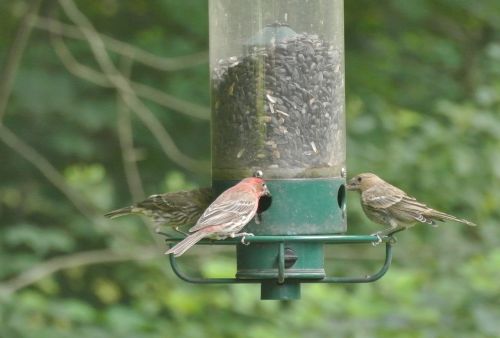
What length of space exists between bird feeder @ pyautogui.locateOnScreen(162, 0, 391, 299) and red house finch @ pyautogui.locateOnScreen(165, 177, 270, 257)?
0.26m

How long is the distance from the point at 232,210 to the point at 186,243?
14.0 inches

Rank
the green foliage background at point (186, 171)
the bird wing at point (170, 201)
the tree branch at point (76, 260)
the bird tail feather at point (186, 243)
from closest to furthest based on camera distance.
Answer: the bird tail feather at point (186, 243)
the bird wing at point (170, 201)
the green foliage background at point (186, 171)
the tree branch at point (76, 260)

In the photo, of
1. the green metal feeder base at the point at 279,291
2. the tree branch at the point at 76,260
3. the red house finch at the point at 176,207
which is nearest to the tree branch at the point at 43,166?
the tree branch at the point at 76,260

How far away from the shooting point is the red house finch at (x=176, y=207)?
→ 363 inches

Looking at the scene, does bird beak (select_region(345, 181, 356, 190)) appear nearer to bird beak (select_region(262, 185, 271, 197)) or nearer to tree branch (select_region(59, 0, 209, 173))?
bird beak (select_region(262, 185, 271, 197))

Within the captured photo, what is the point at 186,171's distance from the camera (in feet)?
42.3

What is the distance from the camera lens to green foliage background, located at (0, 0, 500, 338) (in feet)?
39.4

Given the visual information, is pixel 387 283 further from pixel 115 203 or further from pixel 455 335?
pixel 115 203

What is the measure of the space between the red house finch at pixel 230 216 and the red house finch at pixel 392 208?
45.8 inches

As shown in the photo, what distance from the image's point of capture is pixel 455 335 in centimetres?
1132

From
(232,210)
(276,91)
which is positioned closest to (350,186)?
(276,91)

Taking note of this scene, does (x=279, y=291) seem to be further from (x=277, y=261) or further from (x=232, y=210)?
(x=232, y=210)

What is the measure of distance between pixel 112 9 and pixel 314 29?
17.6 ft

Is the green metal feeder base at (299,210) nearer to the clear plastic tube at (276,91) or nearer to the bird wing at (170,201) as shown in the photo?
the clear plastic tube at (276,91)
